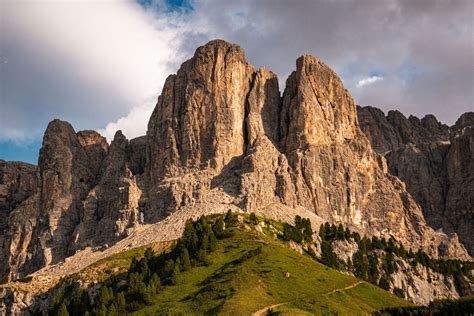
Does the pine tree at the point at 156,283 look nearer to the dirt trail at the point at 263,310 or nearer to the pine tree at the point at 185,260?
the pine tree at the point at 185,260

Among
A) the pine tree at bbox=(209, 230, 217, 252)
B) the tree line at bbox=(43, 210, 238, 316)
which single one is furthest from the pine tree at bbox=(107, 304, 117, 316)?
the pine tree at bbox=(209, 230, 217, 252)

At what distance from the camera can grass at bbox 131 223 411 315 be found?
143 meters

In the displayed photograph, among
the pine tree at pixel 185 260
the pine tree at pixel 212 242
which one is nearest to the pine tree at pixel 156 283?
the pine tree at pixel 185 260

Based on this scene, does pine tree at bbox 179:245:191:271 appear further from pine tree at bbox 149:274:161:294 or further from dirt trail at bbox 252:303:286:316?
dirt trail at bbox 252:303:286:316

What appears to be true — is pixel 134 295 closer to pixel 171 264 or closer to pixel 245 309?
pixel 171 264

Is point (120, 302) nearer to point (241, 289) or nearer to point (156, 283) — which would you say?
point (156, 283)

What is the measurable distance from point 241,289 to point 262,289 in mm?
5233

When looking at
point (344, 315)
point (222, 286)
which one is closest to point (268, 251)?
point (222, 286)

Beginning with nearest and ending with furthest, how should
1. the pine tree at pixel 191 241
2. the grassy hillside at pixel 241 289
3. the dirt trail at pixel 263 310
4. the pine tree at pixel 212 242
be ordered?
the dirt trail at pixel 263 310 < the grassy hillside at pixel 241 289 < the pine tree at pixel 212 242 < the pine tree at pixel 191 241

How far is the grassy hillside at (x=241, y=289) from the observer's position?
14362cm

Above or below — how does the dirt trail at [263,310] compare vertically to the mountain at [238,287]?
below

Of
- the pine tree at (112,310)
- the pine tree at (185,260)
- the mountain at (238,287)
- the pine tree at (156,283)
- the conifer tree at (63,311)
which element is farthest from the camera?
the pine tree at (185,260)

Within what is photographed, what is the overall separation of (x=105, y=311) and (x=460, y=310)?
7702cm

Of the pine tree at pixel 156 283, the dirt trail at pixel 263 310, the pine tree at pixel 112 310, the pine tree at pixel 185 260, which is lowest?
the dirt trail at pixel 263 310
